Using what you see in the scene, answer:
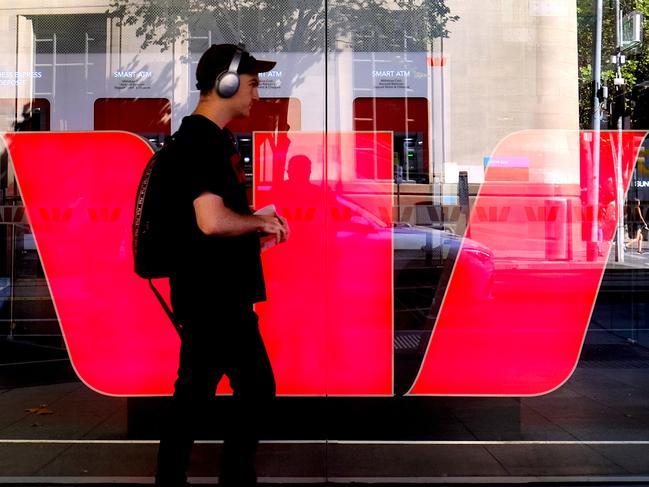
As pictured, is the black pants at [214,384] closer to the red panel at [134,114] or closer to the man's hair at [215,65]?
the man's hair at [215,65]

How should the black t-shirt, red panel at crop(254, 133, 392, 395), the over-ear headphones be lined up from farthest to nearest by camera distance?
red panel at crop(254, 133, 392, 395) → the over-ear headphones → the black t-shirt

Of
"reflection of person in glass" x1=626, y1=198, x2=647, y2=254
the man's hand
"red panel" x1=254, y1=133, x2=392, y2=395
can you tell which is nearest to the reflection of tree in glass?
"red panel" x1=254, y1=133, x2=392, y2=395

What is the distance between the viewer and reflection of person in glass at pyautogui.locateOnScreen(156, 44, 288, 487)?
112 inches

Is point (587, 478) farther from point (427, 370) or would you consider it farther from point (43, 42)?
point (43, 42)

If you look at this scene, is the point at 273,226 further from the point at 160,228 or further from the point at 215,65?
the point at 215,65

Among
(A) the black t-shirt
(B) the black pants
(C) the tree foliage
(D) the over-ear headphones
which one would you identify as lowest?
(B) the black pants

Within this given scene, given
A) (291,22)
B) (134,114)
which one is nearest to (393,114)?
(291,22)

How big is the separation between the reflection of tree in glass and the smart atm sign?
0.57m

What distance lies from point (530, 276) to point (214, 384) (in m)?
A: 2.27

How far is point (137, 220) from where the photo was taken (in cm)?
294

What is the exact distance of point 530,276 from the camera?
448cm

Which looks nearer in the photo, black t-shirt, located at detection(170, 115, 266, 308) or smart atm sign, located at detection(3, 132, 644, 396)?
black t-shirt, located at detection(170, 115, 266, 308)

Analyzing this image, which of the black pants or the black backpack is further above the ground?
the black backpack

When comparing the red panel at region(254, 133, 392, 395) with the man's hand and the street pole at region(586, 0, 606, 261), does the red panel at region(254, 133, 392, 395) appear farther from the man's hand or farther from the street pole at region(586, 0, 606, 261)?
the man's hand
